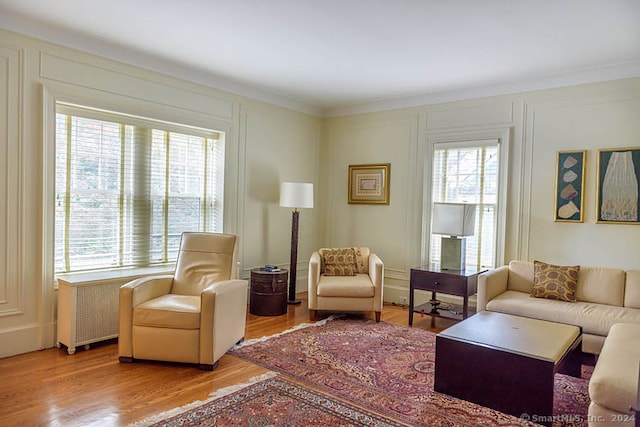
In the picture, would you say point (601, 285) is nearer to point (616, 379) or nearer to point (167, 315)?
point (616, 379)

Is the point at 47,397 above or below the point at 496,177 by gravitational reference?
below

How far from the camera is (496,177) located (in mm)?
4590

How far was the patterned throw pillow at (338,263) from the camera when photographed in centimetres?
474

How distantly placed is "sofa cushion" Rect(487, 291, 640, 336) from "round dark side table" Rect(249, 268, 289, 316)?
2084mm

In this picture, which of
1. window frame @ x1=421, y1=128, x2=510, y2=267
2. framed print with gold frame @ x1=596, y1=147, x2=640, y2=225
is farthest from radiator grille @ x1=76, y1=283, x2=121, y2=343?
framed print with gold frame @ x1=596, y1=147, x2=640, y2=225

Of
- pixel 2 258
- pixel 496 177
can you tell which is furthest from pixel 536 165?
pixel 2 258

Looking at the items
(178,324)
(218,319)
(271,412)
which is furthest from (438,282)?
(178,324)

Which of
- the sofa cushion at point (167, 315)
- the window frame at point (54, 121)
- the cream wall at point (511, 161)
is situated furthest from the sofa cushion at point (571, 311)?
the window frame at point (54, 121)

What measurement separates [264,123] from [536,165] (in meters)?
3.04

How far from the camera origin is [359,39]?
11.1 feet

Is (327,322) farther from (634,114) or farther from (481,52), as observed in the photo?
(634,114)

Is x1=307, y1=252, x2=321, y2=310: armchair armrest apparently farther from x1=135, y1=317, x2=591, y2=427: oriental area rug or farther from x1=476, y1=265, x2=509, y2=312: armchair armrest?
x1=476, y1=265, x2=509, y2=312: armchair armrest

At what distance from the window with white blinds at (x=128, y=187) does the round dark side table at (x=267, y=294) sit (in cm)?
79

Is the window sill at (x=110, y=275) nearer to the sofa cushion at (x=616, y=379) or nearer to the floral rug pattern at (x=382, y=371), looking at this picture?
the floral rug pattern at (x=382, y=371)
